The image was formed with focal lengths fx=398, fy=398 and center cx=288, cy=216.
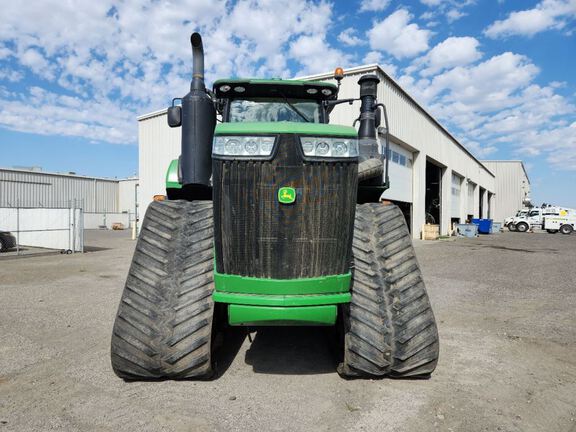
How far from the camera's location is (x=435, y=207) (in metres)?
29.2

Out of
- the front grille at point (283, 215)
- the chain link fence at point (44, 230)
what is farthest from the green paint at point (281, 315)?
the chain link fence at point (44, 230)

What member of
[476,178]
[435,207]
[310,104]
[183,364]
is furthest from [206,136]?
[476,178]

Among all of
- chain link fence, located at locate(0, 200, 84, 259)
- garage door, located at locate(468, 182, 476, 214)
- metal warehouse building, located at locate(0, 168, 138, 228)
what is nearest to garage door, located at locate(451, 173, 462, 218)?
garage door, located at locate(468, 182, 476, 214)

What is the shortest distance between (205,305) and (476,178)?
3936 cm

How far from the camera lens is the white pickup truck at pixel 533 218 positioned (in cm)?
3416

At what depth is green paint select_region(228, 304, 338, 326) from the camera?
106 inches

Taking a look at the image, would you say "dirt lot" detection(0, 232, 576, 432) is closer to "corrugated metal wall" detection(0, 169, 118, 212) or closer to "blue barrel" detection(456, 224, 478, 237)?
"blue barrel" detection(456, 224, 478, 237)

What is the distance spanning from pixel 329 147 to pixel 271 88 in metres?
1.68

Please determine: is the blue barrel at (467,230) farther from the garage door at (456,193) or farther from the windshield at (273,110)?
the windshield at (273,110)

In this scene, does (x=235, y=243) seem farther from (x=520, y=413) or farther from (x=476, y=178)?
(x=476, y=178)

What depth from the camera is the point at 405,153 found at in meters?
19.8

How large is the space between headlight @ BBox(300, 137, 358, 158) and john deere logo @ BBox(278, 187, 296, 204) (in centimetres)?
26

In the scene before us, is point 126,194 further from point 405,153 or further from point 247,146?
point 247,146

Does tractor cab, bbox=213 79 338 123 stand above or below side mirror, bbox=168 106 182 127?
above
